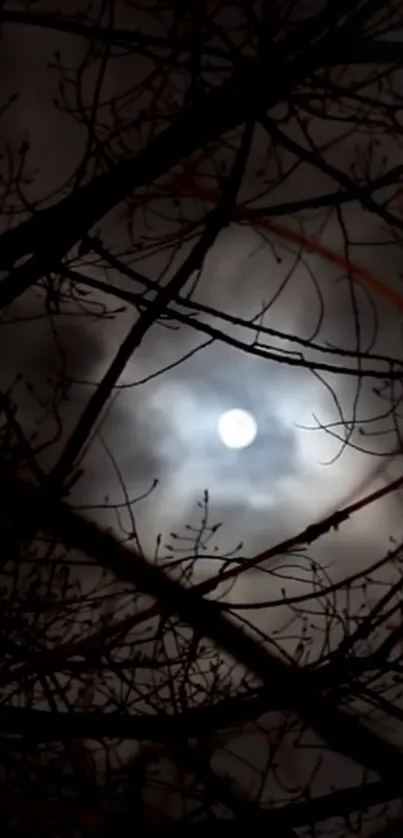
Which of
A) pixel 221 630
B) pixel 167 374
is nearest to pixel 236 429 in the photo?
pixel 167 374

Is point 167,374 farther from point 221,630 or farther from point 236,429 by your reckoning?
point 221,630

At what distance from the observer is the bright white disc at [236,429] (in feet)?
5.37

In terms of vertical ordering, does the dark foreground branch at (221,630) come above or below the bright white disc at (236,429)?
below

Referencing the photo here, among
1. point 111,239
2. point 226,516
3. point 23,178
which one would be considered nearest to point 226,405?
point 226,516

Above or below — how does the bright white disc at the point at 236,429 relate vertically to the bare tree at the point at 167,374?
above

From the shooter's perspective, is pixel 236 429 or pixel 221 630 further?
pixel 236 429

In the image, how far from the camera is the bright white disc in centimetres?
164

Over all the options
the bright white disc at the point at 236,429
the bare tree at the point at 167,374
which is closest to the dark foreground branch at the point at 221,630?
the bare tree at the point at 167,374

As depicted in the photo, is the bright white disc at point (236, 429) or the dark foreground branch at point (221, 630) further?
the bright white disc at point (236, 429)

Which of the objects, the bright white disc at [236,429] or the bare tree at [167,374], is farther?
the bright white disc at [236,429]

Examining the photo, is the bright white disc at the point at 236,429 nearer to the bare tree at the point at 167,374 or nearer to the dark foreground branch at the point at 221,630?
the bare tree at the point at 167,374

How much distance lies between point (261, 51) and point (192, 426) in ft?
2.38

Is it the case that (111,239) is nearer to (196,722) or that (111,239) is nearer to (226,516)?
(226,516)

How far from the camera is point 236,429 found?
1646mm
